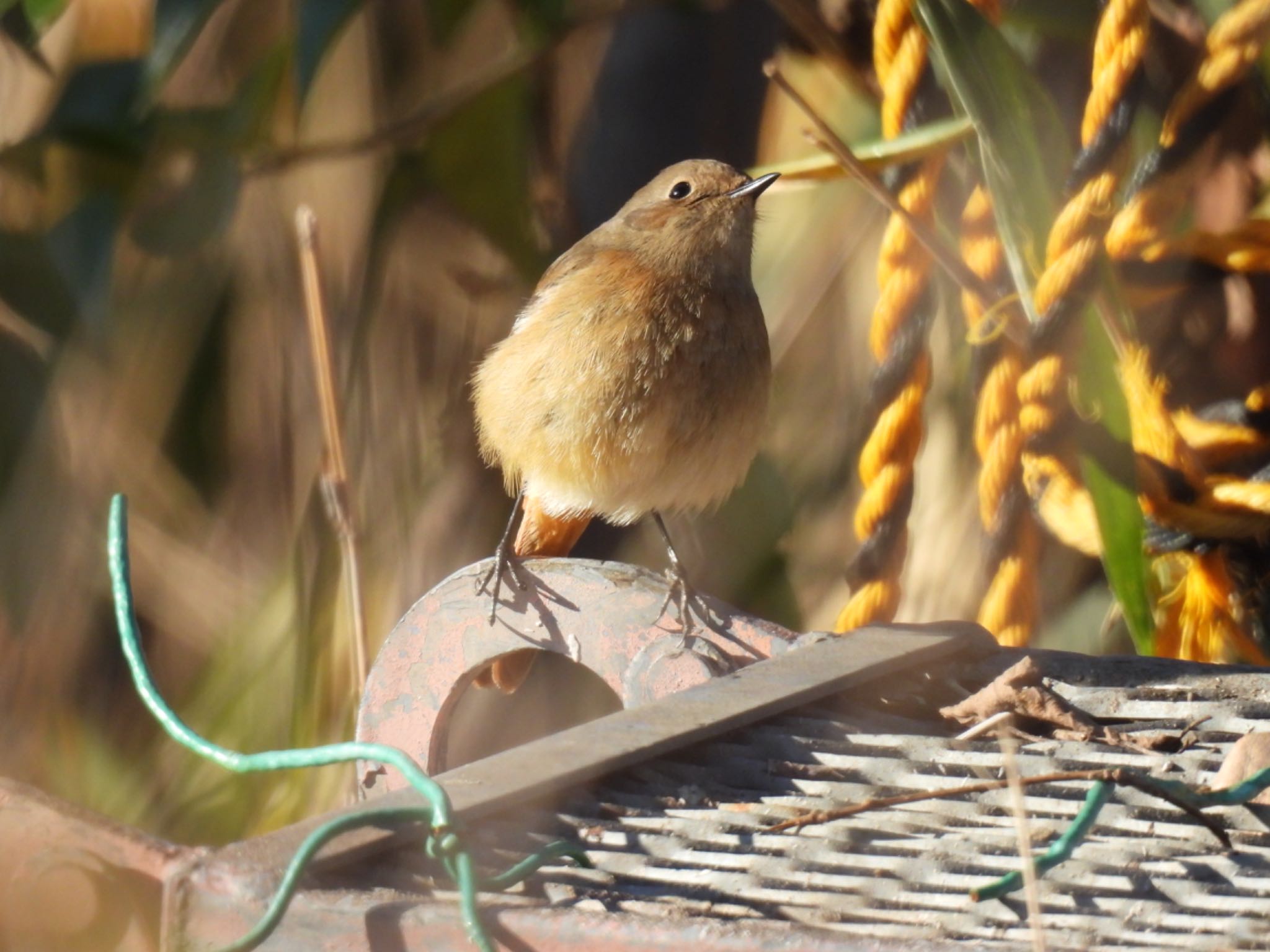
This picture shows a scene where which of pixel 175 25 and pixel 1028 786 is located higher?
pixel 175 25

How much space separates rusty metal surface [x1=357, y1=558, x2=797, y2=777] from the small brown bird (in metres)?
0.82

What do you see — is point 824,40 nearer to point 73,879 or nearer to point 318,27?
point 318,27

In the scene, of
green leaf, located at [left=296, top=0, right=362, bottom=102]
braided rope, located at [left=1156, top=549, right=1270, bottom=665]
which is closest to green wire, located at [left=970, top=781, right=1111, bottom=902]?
braided rope, located at [left=1156, top=549, right=1270, bottom=665]

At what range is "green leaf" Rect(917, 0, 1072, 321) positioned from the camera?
9.77 feet

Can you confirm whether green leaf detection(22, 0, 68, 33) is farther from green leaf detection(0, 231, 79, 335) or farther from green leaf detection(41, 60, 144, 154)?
green leaf detection(0, 231, 79, 335)

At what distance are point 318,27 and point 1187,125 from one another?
1.75 meters

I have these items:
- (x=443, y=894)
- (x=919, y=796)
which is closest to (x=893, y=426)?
(x=919, y=796)

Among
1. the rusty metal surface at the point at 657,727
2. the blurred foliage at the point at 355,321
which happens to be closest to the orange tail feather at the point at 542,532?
the blurred foliage at the point at 355,321

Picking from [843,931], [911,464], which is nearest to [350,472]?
[911,464]

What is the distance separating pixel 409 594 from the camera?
4129mm

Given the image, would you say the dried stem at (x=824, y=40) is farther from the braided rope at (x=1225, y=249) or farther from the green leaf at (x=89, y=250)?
the green leaf at (x=89, y=250)

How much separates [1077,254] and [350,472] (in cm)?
190

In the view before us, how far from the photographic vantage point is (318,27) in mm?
3471

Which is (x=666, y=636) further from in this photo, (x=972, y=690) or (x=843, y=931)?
(x=843, y=931)
